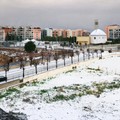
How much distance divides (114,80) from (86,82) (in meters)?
2.28

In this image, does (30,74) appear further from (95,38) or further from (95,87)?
(95,38)

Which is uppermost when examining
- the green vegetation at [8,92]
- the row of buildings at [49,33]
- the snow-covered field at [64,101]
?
the row of buildings at [49,33]

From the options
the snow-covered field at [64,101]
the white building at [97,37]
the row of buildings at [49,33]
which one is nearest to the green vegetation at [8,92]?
the snow-covered field at [64,101]

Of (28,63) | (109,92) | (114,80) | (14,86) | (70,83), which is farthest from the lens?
(28,63)

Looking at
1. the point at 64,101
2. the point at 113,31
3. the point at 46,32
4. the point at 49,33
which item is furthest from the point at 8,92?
the point at 49,33

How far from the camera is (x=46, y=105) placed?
1453 centimetres

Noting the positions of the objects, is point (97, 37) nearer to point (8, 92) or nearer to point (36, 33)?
point (36, 33)

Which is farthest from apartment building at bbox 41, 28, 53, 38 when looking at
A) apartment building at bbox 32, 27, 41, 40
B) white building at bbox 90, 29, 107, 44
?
white building at bbox 90, 29, 107, 44

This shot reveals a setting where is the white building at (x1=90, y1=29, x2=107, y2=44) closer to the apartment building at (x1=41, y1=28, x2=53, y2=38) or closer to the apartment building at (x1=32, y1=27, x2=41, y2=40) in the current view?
the apartment building at (x1=32, y1=27, x2=41, y2=40)

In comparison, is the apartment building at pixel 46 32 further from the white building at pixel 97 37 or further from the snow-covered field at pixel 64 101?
the snow-covered field at pixel 64 101

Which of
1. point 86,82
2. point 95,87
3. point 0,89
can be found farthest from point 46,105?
point 86,82

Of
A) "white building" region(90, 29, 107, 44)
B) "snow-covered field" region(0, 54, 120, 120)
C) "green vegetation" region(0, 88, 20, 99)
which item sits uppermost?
"white building" region(90, 29, 107, 44)

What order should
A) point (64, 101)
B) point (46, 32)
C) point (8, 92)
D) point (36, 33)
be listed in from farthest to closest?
point (46, 32) < point (36, 33) < point (8, 92) < point (64, 101)

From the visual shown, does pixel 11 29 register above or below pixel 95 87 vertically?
above
